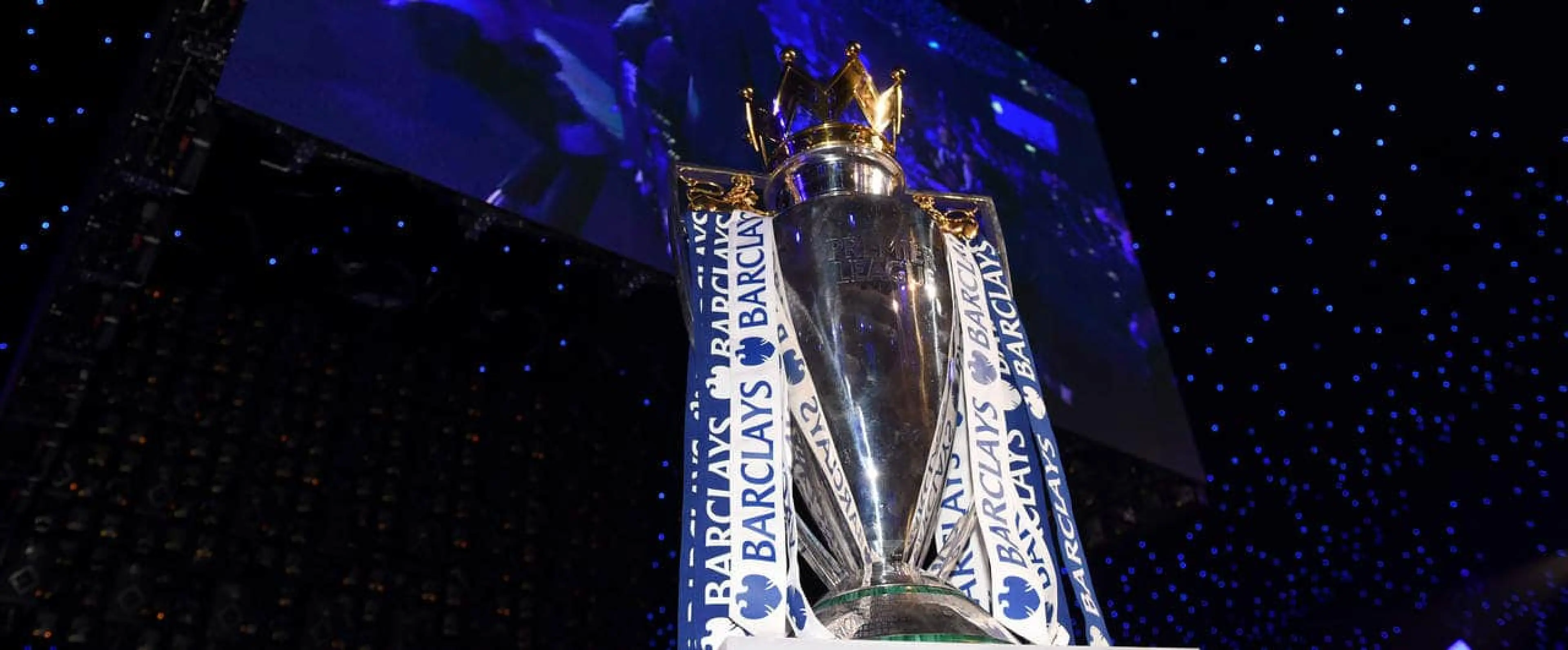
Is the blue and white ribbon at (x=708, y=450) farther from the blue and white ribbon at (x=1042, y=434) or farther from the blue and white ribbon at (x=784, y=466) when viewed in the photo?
the blue and white ribbon at (x=1042, y=434)

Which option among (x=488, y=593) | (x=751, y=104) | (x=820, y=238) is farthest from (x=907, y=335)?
(x=488, y=593)

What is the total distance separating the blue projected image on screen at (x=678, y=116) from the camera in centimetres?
277

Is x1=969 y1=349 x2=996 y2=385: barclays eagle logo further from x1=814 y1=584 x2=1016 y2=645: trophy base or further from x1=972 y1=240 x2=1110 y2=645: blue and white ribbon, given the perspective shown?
x1=814 y1=584 x2=1016 y2=645: trophy base

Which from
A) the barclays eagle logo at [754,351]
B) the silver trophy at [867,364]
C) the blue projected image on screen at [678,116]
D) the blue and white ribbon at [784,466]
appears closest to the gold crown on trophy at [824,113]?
the silver trophy at [867,364]

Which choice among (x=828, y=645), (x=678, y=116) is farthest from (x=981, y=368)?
(x=678, y=116)

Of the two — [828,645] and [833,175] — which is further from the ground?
[833,175]

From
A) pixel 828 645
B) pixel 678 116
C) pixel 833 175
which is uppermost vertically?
pixel 678 116

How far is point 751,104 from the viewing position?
1.34 meters

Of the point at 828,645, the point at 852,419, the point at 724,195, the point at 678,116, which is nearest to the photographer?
the point at 828,645

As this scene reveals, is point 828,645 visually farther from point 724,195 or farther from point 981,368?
point 724,195

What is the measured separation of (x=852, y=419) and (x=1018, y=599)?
24cm

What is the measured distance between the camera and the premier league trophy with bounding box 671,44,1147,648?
37.4 inches

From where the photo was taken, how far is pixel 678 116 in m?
3.22

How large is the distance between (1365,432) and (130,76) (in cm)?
485
